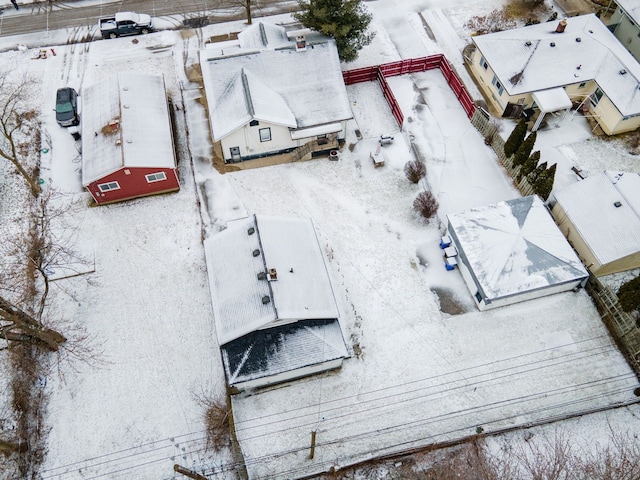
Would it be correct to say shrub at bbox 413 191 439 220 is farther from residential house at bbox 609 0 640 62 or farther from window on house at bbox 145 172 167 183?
residential house at bbox 609 0 640 62

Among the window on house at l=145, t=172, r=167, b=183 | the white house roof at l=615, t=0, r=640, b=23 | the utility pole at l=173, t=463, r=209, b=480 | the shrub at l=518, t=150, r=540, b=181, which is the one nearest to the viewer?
the utility pole at l=173, t=463, r=209, b=480

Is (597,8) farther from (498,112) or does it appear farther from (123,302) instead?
(123,302)

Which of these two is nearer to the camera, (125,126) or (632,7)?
(125,126)

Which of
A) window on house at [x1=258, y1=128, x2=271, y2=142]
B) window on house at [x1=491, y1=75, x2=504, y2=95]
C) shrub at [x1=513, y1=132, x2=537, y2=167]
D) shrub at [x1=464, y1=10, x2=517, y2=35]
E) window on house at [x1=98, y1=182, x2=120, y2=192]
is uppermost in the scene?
shrub at [x1=464, y1=10, x2=517, y2=35]

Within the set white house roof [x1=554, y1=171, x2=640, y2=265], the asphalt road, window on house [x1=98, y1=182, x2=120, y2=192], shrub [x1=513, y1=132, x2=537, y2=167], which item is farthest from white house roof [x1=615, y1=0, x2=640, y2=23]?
window on house [x1=98, y1=182, x2=120, y2=192]

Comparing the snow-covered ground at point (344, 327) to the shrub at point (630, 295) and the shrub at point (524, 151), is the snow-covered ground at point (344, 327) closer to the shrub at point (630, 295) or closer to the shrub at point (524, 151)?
the shrub at point (524, 151)

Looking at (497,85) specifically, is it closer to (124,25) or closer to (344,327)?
(344,327)

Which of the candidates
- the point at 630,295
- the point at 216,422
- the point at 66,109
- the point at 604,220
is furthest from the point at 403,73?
the point at 216,422
